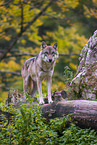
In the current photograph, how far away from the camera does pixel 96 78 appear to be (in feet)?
18.5

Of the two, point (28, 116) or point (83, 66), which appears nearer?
point (28, 116)

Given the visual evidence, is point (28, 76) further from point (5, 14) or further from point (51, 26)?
point (51, 26)

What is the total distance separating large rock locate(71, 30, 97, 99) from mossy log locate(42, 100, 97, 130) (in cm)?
92

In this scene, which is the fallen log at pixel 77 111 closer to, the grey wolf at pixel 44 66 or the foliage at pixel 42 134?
the foliage at pixel 42 134

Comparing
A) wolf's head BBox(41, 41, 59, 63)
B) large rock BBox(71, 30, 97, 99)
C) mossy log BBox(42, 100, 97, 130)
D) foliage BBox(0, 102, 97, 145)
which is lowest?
foliage BBox(0, 102, 97, 145)

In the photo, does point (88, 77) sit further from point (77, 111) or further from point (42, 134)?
point (42, 134)

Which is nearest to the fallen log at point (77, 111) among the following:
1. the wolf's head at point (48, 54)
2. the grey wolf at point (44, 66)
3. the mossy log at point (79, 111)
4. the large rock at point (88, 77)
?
the mossy log at point (79, 111)

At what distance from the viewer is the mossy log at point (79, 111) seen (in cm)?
458

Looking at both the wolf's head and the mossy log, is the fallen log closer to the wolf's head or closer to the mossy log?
the mossy log

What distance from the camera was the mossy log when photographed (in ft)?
15.0

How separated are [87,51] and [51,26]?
1184 cm

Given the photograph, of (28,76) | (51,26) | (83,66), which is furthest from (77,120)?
(51,26)

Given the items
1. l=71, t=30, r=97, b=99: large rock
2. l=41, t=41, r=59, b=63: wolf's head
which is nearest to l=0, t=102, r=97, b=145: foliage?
l=71, t=30, r=97, b=99: large rock

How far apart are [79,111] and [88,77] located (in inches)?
52.0
